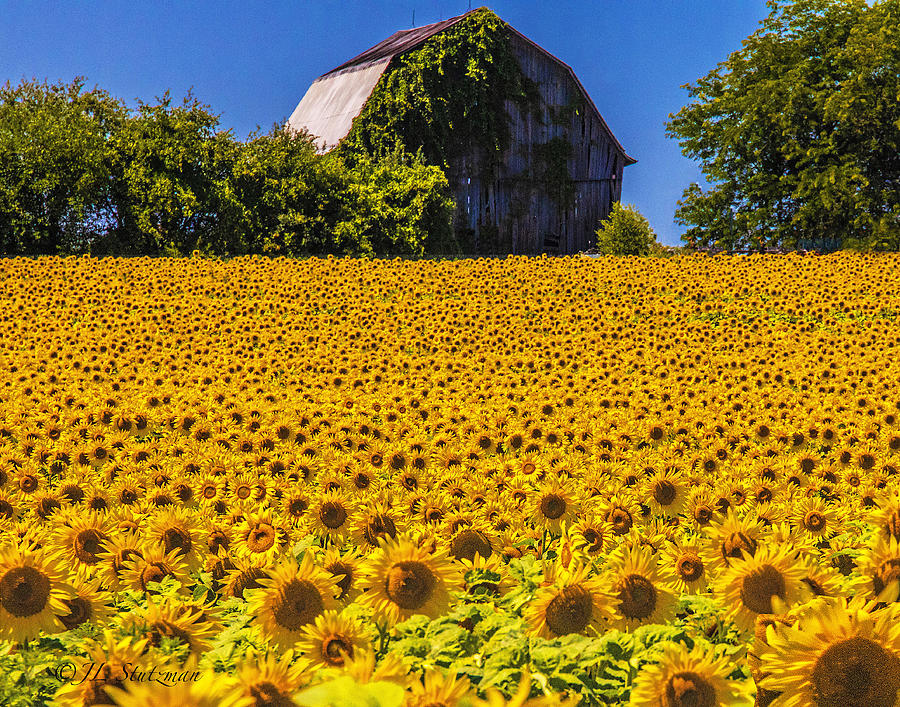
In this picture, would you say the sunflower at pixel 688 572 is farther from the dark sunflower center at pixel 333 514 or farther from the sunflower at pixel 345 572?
the dark sunflower center at pixel 333 514

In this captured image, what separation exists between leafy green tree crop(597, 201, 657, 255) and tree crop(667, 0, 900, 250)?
5864 millimetres

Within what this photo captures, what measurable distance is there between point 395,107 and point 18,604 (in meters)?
31.9

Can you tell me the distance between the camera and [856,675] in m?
1.87

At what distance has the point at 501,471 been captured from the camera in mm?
5922

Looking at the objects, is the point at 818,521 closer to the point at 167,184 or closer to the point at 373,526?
the point at 373,526

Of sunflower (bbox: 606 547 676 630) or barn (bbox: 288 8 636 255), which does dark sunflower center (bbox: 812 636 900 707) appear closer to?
sunflower (bbox: 606 547 676 630)

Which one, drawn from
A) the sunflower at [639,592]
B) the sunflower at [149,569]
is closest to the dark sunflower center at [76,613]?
the sunflower at [149,569]

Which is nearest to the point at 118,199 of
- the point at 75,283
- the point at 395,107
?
the point at 75,283

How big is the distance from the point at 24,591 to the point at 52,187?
24872 mm

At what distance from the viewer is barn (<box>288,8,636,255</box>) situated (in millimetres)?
34812

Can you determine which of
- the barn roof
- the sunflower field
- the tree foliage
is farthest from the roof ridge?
the sunflower field

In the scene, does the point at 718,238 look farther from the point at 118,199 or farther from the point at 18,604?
the point at 18,604

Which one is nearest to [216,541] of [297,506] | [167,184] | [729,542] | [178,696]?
[297,506]

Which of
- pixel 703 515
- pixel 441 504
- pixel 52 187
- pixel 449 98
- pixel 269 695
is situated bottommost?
pixel 703 515
